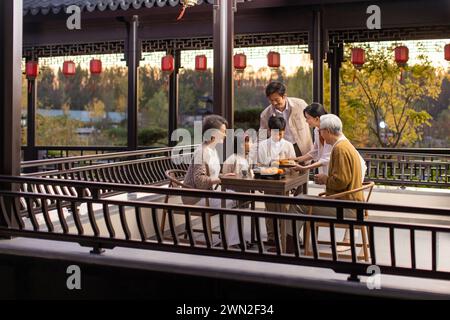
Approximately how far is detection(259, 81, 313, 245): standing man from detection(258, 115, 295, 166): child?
0.93ft

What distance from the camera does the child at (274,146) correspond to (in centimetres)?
482

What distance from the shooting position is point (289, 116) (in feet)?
17.9

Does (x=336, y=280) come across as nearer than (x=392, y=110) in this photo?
Yes

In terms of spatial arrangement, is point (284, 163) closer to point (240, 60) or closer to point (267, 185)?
point (267, 185)

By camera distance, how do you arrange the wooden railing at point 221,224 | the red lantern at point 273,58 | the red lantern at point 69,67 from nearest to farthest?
1. the wooden railing at point 221,224
2. the red lantern at point 273,58
3. the red lantern at point 69,67

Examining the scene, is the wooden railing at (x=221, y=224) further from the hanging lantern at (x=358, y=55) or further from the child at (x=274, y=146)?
the hanging lantern at (x=358, y=55)

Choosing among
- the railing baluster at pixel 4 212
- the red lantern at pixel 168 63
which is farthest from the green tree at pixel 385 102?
the railing baluster at pixel 4 212

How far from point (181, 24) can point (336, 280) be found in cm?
683

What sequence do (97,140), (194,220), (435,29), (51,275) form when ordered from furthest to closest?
(97,140) < (435,29) < (194,220) < (51,275)

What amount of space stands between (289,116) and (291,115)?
2cm

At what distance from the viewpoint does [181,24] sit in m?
9.14

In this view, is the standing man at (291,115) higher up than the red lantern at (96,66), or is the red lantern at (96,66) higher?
the red lantern at (96,66)

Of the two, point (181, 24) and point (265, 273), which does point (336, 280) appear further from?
point (181, 24)

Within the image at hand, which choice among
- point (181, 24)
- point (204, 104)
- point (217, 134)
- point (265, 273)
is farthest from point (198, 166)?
point (204, 104)
